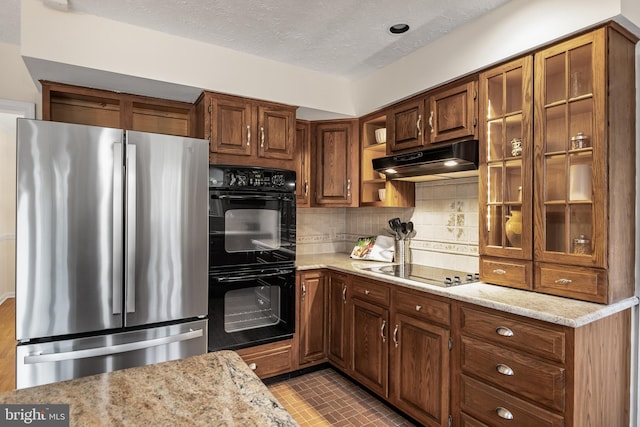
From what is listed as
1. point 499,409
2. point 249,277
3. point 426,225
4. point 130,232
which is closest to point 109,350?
point 130,232

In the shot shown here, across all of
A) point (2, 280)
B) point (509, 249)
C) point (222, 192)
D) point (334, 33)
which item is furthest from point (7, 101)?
point (509, 249)

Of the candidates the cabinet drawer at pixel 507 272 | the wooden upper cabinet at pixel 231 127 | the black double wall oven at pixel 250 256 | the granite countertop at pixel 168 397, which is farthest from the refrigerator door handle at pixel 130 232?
the cabinet drawer at pixel 507 272

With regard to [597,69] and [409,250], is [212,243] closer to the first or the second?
[409,250]

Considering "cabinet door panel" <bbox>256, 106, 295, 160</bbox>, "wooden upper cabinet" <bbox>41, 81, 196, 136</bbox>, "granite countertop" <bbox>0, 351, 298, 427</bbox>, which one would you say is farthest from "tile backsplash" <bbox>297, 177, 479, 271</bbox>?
"granite countertop" <bbox>0, 351, 298, 427</bbox>

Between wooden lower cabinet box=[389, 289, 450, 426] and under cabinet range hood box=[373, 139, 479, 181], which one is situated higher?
under cabinet range hood box=[373, 139, 479, 181]

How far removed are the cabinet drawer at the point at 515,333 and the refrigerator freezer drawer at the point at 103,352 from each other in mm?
1644

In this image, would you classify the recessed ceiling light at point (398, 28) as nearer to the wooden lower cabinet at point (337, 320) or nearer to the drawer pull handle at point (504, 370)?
the wooden lower cabinet at point (337, 320)

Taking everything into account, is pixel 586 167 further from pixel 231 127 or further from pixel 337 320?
pixel 231 127

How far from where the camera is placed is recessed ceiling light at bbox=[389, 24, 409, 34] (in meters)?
2.29

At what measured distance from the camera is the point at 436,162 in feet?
7.59

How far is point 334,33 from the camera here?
2.37m

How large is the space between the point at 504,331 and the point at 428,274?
88 centimetres

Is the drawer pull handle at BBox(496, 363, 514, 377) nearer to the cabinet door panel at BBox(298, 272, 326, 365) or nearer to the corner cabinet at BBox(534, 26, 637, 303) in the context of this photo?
the corner cabinet at BBox(534, 26, 637, 303)

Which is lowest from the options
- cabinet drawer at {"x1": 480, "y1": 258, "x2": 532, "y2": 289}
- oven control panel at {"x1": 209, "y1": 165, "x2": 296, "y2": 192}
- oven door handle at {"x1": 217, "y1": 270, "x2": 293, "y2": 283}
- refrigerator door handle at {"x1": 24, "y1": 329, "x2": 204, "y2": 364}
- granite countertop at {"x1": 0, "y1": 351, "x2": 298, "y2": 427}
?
refrigerator door handle at {"x1": 24, "y1": 329, "x2": 204, "y2": 364}
